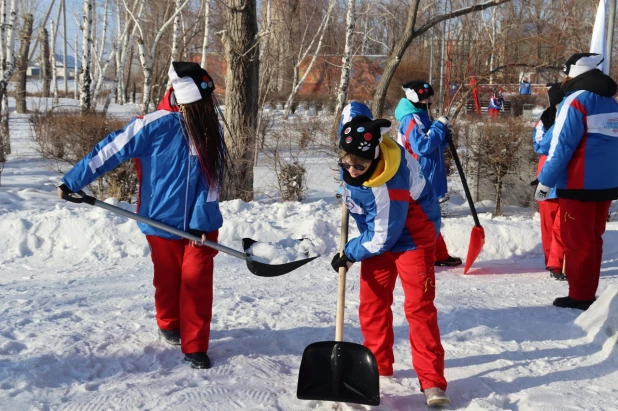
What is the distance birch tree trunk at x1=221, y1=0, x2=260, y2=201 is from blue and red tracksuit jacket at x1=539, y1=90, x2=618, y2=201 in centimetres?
443

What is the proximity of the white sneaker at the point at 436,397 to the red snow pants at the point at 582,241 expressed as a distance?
214 centimetres

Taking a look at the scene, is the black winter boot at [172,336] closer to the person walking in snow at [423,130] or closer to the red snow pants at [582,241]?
the person walking in snow at [423,130]

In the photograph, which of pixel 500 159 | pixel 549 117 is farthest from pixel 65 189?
pixel 500 159

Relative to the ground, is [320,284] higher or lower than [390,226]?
lower

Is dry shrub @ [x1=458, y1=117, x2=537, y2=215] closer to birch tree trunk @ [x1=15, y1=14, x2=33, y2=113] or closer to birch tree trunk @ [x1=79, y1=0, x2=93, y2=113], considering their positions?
birch tree trunk @ [x1=79, y1=0, x2=93, y2=113]

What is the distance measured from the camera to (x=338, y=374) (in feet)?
10.4

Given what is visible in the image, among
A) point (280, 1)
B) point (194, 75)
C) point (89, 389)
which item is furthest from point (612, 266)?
point (280, 1)

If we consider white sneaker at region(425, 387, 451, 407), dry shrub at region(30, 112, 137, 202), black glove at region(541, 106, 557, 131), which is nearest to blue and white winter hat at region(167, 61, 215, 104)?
white sneaker at region(425, 387, 451, 407)

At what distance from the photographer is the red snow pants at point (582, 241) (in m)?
4.77

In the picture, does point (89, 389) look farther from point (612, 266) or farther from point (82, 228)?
point (612, 266)

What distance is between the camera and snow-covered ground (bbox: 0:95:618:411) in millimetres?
3268

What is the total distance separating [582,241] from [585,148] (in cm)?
68

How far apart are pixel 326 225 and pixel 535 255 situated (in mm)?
2134

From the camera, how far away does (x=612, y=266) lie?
20.2 feet
